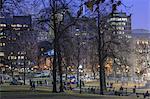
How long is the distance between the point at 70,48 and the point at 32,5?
25.3 ft

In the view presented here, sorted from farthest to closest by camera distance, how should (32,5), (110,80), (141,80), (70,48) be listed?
(110,80)
(141,80)
(70,48)
(32,5)

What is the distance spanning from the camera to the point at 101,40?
35688 mm

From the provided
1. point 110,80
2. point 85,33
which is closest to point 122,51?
point 85,33

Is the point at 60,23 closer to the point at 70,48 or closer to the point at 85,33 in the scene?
the point at 70,48

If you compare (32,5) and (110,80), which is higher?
(32,5)

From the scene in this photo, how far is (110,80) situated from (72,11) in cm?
5056

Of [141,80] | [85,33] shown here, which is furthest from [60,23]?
[141,80]

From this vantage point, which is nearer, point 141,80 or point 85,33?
point 85,33

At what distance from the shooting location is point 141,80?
71562 millimetres

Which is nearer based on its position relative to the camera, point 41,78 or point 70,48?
point 70,48

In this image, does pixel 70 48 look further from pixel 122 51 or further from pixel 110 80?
pixel 110 80

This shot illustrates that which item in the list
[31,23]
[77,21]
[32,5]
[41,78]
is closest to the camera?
[32,5]

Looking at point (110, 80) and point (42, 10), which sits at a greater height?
point (42, 10)

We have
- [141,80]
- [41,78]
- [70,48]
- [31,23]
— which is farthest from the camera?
[41,78]
